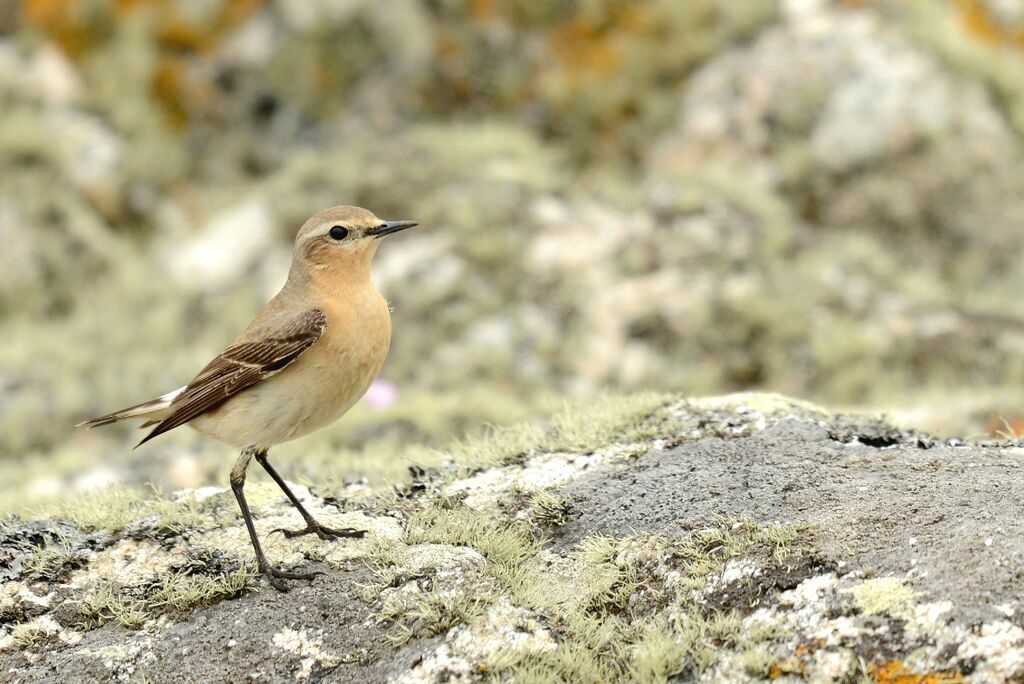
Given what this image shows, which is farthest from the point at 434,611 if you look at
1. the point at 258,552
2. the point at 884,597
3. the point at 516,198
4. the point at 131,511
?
the point at 516,198

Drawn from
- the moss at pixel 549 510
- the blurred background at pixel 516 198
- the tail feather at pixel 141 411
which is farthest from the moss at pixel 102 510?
the blurred background at pixel 516 198

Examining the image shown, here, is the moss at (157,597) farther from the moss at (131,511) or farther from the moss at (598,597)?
the moss at (598,597)

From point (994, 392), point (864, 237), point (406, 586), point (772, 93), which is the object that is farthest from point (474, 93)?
point (406, 586)

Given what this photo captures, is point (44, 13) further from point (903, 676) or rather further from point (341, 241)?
point (903, 676)

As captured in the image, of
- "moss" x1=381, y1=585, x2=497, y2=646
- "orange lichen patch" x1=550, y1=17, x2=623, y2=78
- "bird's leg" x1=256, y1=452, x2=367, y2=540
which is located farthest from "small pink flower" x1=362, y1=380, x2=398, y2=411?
"orange lichen patch" x1=550, y1=17, x2=623, y2=78

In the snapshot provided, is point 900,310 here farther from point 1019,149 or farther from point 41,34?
point 41,34

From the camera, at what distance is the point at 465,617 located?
4.79 m

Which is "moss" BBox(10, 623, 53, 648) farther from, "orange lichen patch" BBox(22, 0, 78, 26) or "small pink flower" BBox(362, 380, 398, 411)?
"orange lichen patch" BBox(22, 0, 78, 26)

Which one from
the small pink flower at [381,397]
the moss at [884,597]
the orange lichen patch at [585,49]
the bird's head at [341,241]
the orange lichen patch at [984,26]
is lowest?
the moss at [884,597]

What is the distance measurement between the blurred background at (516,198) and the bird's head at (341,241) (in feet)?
9.11

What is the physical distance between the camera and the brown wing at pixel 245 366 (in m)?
5.89

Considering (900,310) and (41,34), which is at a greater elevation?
(41,34)

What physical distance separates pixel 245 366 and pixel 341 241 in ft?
2.90

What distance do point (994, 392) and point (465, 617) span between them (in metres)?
6.21
